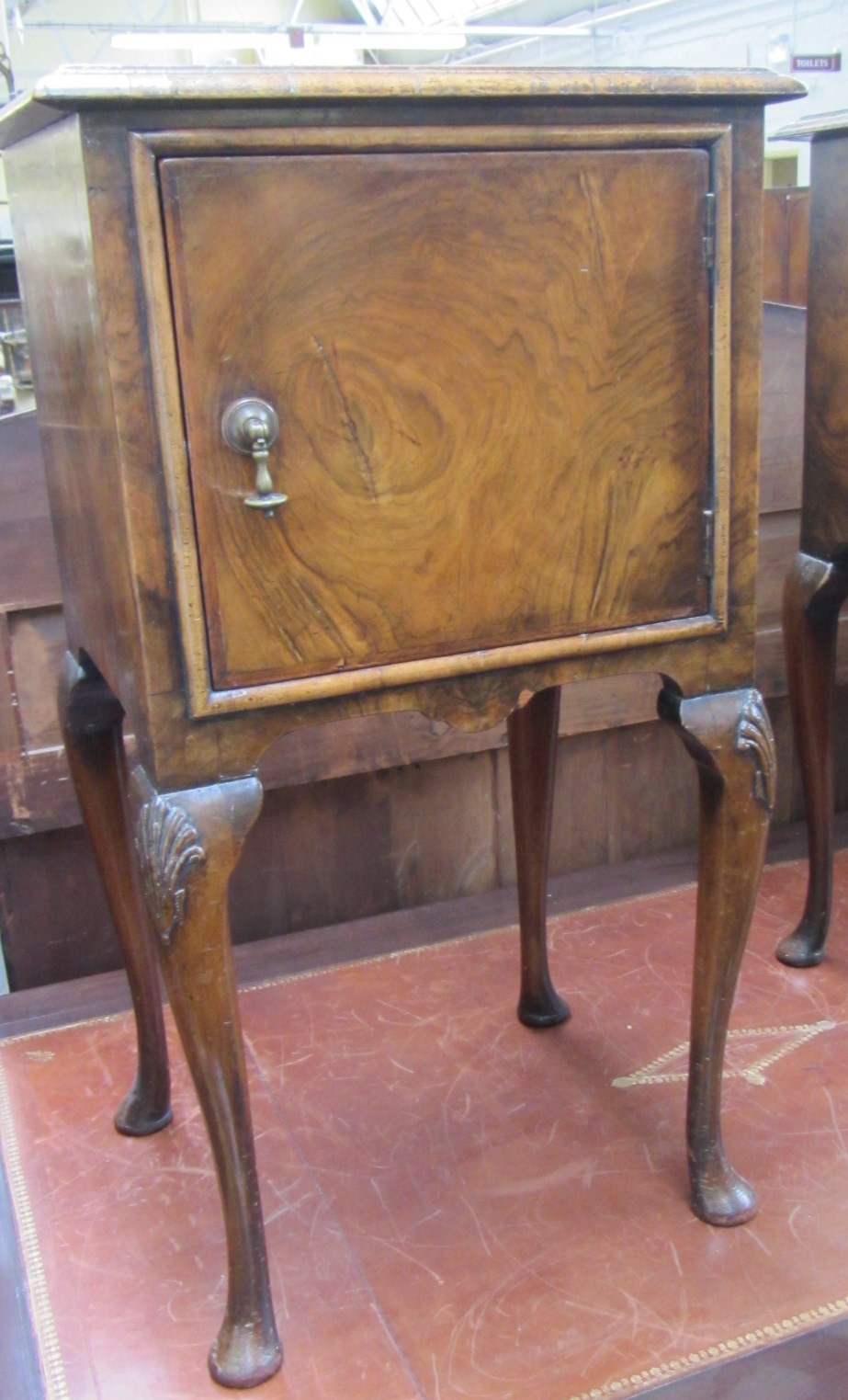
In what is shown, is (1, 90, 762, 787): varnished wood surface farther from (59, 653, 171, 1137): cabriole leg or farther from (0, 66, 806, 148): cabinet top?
(59, 653, 171, 1137): cabriole leg

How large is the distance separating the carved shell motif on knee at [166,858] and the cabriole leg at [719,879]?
436mm

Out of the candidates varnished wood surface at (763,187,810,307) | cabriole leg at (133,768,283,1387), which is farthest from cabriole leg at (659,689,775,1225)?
varnished wood surface at (763,187,810,307)

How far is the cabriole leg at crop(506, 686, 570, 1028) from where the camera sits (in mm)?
1404

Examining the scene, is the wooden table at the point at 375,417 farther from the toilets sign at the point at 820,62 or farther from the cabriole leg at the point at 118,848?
the toilets sign at the point at 820,62

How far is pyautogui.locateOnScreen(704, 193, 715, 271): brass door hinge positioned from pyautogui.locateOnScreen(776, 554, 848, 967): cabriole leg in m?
0.58

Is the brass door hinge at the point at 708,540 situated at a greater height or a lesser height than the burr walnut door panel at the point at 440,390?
lesser

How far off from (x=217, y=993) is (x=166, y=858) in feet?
0.39

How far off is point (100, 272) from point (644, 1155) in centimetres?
96

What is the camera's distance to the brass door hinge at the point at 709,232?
0.96 m

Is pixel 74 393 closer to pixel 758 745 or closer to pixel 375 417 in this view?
pixel 375 417

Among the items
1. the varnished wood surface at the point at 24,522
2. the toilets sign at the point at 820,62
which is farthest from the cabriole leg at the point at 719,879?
the toilets sign at the point at 820,62

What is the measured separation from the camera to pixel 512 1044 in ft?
4.79

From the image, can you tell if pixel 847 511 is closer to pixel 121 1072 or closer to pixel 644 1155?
pixel 644 1155

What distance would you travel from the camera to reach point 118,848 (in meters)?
1.27
